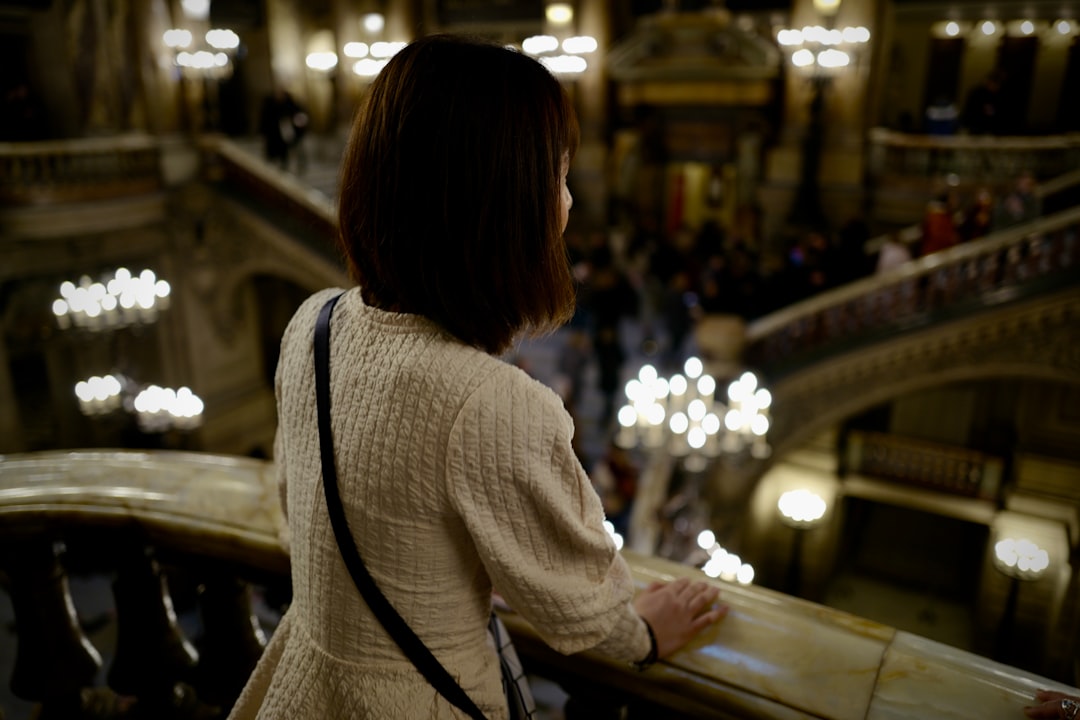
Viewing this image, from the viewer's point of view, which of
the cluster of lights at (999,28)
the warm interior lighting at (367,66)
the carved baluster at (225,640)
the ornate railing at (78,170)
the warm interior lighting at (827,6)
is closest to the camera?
the carved baluster at (225,640)

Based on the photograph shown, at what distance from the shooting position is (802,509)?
35.7ft

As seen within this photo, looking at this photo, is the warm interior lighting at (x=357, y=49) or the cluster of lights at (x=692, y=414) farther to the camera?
the warm interior lighting at (x=357, y=49)

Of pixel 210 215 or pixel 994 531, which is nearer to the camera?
pixel 994 531

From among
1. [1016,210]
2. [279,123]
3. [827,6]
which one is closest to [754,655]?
[1016,210]

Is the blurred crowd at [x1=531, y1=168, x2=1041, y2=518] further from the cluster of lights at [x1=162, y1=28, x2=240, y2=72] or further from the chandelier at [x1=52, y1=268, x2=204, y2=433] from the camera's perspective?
the cluster of lights at [x1=162, y1=28, x2=240, y2=72]

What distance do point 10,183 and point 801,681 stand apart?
38.8 ft

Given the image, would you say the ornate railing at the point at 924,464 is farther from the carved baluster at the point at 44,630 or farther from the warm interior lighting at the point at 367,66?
the carved baluster at the point at 44,630

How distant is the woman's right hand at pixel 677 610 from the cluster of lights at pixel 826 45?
12.3 m

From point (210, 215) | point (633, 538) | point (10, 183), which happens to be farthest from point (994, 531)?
point (10, 183)

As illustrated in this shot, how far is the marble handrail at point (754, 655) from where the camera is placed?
1120mm

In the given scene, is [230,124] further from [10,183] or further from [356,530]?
[356,530]

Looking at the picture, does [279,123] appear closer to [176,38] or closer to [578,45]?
[176,38]

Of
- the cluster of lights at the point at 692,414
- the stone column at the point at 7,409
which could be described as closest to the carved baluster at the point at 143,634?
the cluster of lights at the point at 692,414

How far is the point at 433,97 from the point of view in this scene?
94 centimetres
